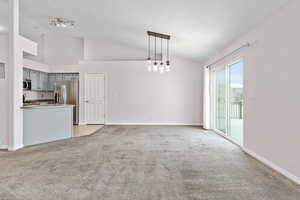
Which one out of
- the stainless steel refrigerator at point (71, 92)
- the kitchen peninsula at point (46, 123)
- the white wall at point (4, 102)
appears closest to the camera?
the white wall at point (4, 102)

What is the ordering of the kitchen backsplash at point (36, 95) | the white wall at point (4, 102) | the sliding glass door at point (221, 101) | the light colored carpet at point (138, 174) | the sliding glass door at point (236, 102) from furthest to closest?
the kitchen backsplash at point (36, 95), the sliding glass door at point (221, 101), the sliding glass door at point (236, 102), the white wall at point (4, 102), the light colored carpet at point (138, 174)

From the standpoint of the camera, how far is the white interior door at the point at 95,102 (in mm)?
8148

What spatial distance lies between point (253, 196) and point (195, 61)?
6204mm

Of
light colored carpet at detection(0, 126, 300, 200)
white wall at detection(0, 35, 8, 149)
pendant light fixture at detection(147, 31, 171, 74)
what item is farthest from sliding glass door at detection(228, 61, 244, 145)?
white wall at detection(0, 35, 8, 149)

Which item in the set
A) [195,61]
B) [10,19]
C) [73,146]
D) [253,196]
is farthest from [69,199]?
[195,61]

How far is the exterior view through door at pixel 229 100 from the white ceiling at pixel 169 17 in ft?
2.35

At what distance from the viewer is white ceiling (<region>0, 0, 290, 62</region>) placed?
3338 millimetres

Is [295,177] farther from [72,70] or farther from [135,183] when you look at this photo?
[72,70]

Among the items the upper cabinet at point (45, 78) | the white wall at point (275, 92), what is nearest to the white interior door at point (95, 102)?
the upper cabinet at point (45, 78)

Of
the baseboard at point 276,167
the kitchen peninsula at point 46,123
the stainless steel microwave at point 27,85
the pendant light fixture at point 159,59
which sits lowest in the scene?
the baseboard at point 276,167

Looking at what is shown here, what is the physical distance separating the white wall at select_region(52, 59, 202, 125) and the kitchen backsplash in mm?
1055

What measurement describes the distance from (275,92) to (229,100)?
7.85 feet

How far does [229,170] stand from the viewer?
304 centimetres

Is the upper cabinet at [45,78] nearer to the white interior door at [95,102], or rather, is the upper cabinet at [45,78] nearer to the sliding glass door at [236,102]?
the white interior door at [95,102]
